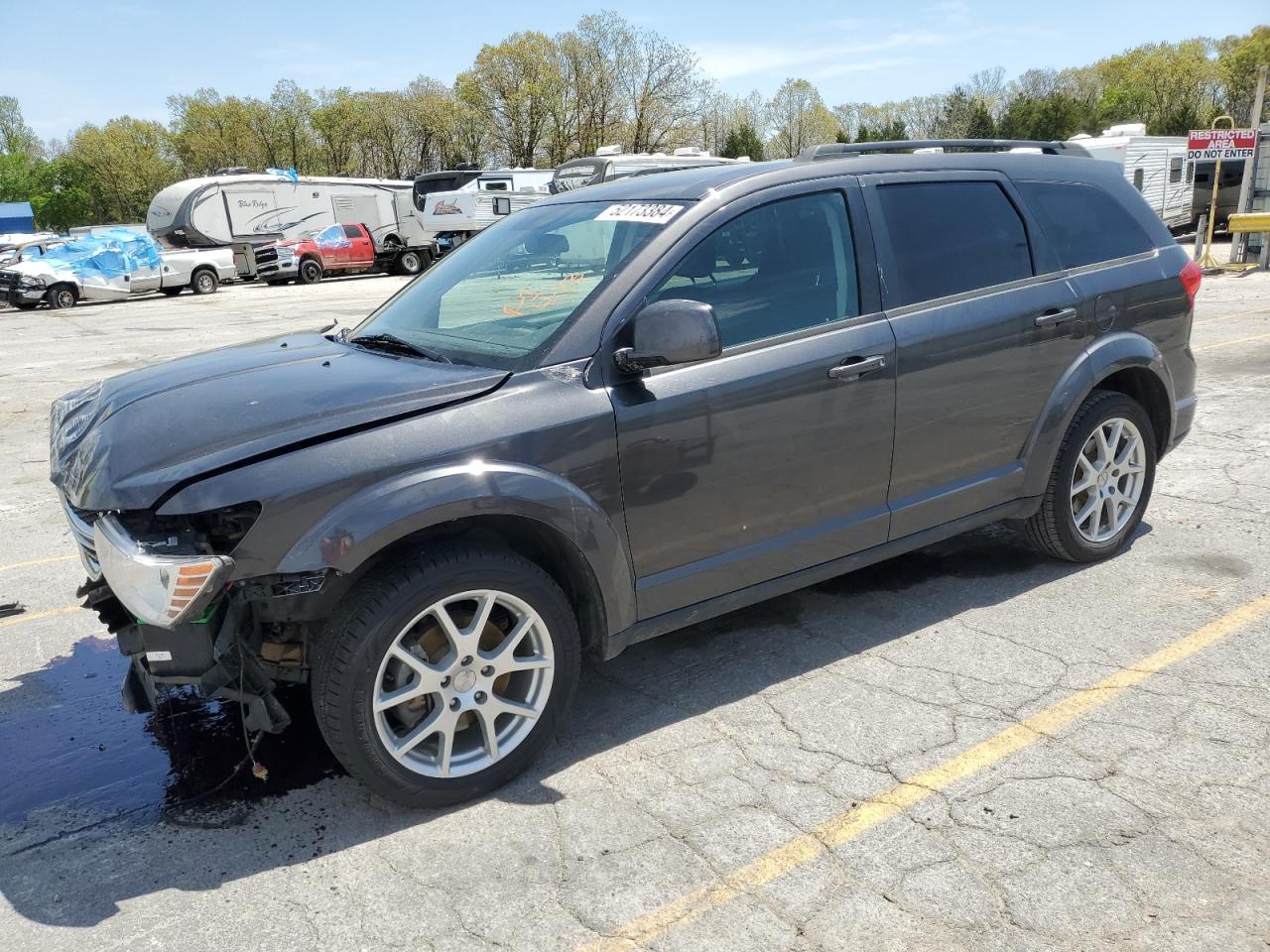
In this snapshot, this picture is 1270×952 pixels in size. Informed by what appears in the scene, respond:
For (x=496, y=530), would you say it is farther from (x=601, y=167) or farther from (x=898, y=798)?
(x=601, y=167)

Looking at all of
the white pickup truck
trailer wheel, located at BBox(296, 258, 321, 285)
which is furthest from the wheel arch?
trailer wheel, located at BBox(296, 258, 321, 285)

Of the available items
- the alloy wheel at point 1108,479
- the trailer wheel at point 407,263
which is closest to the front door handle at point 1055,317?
the alloy wheel at point 1108,479

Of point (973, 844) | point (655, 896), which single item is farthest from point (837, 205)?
point (655, 896)

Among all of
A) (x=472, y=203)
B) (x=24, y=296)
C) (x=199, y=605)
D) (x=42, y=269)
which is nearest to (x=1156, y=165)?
(x=472, y=203)

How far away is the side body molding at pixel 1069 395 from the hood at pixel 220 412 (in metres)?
2.43

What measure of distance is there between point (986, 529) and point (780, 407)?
2.42 m

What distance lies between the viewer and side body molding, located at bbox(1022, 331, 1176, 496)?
4285 millimetres

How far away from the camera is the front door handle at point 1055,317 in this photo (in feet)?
13.8

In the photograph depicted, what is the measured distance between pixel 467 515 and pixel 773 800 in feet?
4.06

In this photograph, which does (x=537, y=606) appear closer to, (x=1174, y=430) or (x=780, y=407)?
(x=780, y=407)

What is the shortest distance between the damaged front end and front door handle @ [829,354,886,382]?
6.27 ft

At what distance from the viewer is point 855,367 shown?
3646 mm

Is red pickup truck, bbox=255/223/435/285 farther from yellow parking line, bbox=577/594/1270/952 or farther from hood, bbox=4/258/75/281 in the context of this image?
yellow parking line, bbox=577/594/1270/952

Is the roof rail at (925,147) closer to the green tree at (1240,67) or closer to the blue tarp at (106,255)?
the blue tarp at (106,255)
